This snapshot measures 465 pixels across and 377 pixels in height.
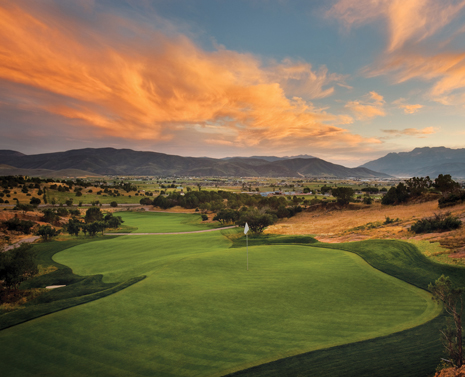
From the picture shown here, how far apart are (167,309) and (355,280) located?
40.2ft

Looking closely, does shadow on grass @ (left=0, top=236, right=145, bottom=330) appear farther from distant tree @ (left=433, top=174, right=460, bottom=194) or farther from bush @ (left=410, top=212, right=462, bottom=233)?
distant tree @ (left=433, top=174, right=460, bottom=194)

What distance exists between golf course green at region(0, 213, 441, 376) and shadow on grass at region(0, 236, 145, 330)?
2.13 ft

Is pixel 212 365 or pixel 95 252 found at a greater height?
pixel 212 365

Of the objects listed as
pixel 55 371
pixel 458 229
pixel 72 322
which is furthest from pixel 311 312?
pixel 458 229

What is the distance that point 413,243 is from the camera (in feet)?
78.6

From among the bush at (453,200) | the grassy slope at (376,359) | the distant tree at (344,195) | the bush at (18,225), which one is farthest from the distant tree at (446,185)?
the bush at (18,225)

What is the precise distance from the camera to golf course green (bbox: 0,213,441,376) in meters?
9.25

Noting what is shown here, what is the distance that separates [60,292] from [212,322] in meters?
12.5

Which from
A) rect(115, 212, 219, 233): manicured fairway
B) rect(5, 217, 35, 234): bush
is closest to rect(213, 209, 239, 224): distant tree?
rect(115, 212, 219, 233): manicured fairway

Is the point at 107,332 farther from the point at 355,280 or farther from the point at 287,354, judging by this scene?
the point at 355,280

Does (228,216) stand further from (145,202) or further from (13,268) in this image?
(145,202)

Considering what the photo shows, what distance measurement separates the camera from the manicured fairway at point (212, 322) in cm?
926

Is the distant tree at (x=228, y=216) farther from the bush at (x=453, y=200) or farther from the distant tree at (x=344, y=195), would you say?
the bush at (x=453, y=200)

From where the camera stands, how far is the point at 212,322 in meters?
11.6
